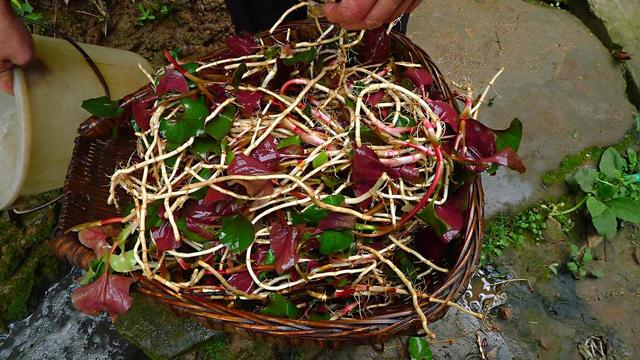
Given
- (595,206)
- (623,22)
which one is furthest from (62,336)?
(623,22)

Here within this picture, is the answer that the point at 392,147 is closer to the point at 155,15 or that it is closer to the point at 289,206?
the point at 289,206

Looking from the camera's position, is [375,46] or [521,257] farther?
[521,257]

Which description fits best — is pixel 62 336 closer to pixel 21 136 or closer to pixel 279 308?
pixel 21 136

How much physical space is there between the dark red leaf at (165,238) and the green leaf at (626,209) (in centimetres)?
137

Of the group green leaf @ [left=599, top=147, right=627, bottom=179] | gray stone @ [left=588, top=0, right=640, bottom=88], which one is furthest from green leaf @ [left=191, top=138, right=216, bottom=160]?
gray stone @ [left=588, top=0, right=640, bottom=88]

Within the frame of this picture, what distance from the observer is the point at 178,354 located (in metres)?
1.56

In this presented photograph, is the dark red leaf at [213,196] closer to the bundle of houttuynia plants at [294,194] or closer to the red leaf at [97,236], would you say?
the bundle of houttuynia plants at [294,194]

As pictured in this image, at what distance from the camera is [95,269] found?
1.14 m

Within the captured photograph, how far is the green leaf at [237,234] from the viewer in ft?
3.42

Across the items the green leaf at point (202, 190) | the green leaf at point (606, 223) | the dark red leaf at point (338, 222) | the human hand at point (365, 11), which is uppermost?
the human hand at point (365, 11)

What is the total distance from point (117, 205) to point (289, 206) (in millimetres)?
492

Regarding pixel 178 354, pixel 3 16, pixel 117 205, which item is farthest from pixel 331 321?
pixel 3 16

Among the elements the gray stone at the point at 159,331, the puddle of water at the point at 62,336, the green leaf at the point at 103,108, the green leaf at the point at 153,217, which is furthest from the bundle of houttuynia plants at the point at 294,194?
the puddle of water at the point at 62,336

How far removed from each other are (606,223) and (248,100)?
1216 millimetres
